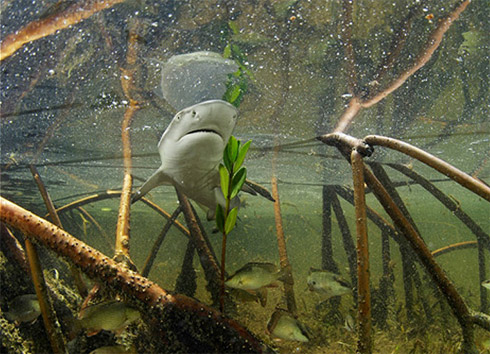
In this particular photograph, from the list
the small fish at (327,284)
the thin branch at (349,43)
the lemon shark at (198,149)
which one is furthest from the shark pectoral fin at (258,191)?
the thin branch at (349,43)

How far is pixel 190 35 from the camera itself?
12.4 ft

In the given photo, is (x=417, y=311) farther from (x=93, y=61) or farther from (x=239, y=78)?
(x=93, y=61)

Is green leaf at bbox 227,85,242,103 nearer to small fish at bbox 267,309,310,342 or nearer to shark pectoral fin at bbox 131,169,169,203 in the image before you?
shark pectoral fin at bbox 131,169,169,203

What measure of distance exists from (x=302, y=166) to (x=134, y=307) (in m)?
9.93

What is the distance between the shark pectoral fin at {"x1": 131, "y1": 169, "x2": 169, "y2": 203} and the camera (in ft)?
13.7

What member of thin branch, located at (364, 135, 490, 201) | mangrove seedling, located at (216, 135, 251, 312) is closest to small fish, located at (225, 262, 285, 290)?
mangrove seedling, located at (216, 135, 251, 312)

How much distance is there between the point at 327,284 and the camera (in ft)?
14.8

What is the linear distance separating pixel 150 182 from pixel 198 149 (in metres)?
1.08

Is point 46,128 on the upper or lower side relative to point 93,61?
lower

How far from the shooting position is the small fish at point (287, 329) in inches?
146

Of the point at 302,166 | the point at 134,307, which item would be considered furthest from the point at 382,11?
the point at 302,166

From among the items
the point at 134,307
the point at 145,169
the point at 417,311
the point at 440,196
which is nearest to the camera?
the point at 134,307

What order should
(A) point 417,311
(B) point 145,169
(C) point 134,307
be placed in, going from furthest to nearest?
1. (B) point 145,169
2. (A) point 417,311
3. (C) point 134,307

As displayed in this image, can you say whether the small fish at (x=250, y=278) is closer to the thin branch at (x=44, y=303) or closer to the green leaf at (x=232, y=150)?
the green leaf at (x=232, y=150)
